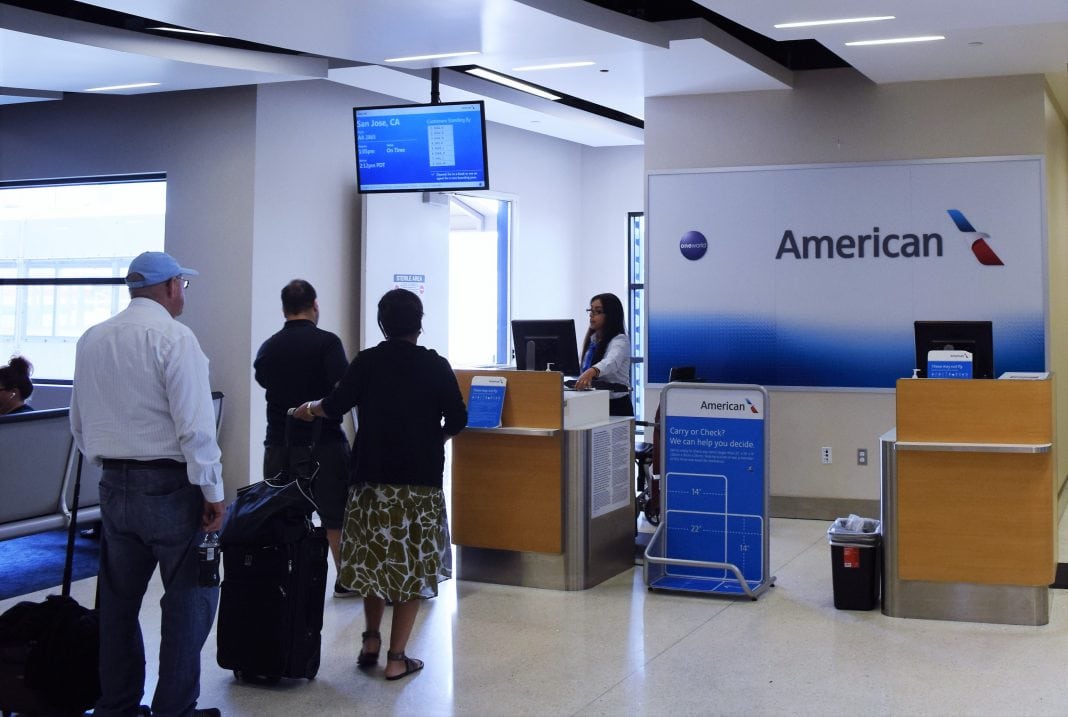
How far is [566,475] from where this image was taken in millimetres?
5762

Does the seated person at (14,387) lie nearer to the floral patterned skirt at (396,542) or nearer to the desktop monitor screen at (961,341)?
the floral patterned skirt at (396,542)

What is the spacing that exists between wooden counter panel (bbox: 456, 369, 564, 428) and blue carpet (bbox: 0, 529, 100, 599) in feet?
7.98

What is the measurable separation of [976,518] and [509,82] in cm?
498

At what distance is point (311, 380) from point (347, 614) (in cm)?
118

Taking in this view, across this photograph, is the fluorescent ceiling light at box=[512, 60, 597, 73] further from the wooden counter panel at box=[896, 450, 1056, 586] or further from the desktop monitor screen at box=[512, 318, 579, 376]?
the wooden counter panel at box=[896, 450, 1056, 586]

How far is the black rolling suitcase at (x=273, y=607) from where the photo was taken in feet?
13.7

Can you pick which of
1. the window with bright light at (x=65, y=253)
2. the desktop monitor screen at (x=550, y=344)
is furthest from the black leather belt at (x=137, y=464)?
the window with bright light at (x=65, y=253)

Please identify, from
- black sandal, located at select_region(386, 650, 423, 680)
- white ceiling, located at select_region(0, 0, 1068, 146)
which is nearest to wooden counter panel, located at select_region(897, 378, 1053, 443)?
white ceiling, located at select_region(0, 0, 1068, 146)

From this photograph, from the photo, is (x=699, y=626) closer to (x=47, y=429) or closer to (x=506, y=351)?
(x=47, y=429)

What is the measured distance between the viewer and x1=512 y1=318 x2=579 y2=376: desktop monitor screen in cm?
677

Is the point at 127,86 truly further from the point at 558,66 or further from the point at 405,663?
the point at 405,663

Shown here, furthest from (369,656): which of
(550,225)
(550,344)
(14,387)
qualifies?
(550,225)

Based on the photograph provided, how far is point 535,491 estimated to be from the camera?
19.1 ft

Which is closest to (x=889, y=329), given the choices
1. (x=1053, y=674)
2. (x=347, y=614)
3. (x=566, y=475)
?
(x=566, y=475)
